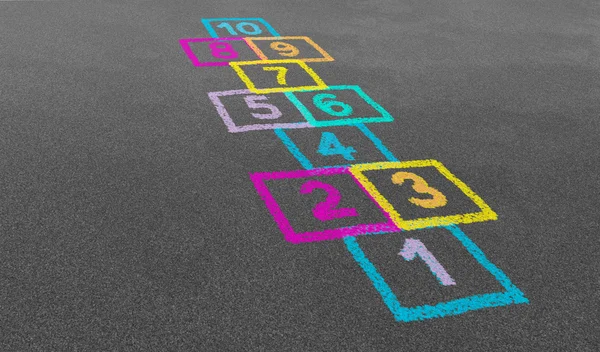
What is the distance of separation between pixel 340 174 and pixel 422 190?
378mm

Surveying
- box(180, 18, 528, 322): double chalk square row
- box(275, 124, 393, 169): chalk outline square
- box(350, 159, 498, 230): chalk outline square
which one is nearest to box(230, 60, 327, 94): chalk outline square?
box(180, 18, 528, 322): double chalk square row

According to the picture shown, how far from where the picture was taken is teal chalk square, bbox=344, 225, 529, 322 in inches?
74.2


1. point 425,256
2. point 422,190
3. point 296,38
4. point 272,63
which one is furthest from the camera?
point 296,38

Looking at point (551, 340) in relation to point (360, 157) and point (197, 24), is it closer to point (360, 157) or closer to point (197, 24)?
point (360, 157)

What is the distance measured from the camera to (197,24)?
14.1ft

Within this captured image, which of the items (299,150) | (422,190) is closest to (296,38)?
(299,150)

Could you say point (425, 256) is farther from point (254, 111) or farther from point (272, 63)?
point (272, 63)

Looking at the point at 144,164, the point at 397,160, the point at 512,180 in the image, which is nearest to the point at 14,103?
the point at 144,164

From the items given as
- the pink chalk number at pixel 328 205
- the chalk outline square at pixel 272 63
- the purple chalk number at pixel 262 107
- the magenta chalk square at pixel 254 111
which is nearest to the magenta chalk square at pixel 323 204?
the pink chalk number at pixel 328 205

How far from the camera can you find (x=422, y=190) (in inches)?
99.6

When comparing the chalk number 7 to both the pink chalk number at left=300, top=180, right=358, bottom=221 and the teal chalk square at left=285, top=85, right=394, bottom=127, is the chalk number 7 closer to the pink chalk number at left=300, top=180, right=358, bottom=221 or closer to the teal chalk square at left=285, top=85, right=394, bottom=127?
the teal chalk square at left=285, top=85, right=394, bottom=127

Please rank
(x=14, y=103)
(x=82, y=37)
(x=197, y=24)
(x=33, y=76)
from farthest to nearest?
(x=197, y=24), (x=82, y=37), (x=33, y=76), (x=14, y=103)

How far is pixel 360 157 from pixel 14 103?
1834 millimetres

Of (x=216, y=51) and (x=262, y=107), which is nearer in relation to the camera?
(x=262, y=107)
